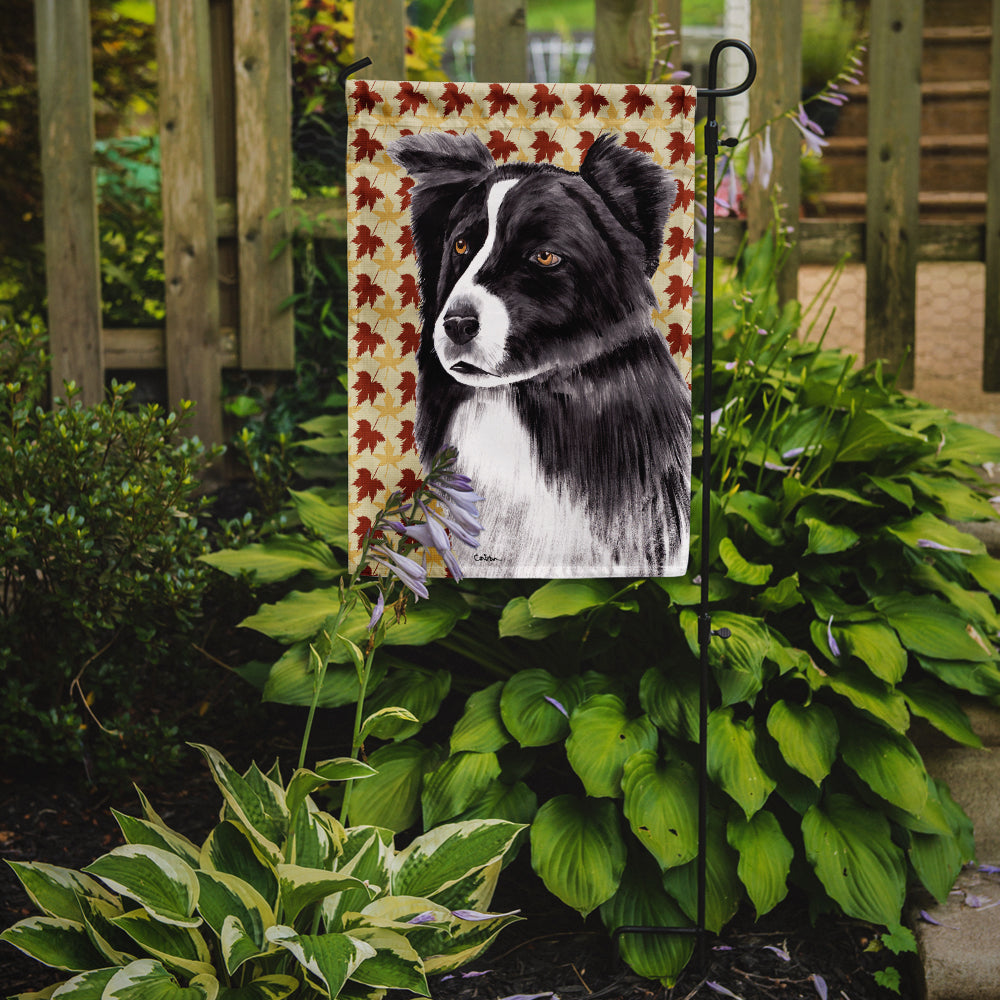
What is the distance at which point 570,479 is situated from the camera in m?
1.81

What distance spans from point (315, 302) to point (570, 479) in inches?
75.0

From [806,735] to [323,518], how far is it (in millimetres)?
1189

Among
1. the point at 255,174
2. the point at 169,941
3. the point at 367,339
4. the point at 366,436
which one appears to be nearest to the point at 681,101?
the point at 367,339

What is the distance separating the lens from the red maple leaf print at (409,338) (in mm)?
1765

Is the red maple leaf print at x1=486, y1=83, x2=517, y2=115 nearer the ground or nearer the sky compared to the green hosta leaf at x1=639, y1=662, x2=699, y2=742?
nearer the sky

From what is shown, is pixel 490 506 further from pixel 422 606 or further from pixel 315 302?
pixel 315 302

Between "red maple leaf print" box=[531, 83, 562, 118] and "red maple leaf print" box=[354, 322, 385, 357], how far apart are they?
0.46 metres

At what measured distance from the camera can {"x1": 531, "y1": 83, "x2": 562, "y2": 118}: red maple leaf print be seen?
5.57 ft

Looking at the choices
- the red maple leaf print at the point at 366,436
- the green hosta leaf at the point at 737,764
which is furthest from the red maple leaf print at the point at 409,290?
the green hosta leaf at the point at 737,764

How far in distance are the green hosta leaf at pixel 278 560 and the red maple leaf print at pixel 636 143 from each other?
116 centimetres

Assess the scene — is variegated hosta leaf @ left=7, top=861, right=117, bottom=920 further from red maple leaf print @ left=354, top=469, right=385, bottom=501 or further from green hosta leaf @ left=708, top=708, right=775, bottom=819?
green hosta leaf @ left=708, top=708, right=775, bottom=819

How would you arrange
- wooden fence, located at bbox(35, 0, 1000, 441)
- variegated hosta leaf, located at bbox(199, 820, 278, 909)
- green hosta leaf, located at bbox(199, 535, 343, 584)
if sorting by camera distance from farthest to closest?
wooden fence, located at bbox(35, 0, 1000, 441) → green hosta leaf, located at bbox(199, 535, 343, 584) → variegated hosta leaf, located at bbox(199, 820, 278, 909)

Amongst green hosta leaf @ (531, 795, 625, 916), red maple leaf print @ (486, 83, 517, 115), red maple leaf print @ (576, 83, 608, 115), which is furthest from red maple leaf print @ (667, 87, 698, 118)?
green hosta leaf @ (531, 795, 625, 916)

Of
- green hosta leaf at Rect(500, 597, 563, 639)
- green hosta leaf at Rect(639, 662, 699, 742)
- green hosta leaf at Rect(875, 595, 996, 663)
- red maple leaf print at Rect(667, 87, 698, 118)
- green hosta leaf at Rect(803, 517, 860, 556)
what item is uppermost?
red maple leaf print at Rect(667, 87, 698, 118)
